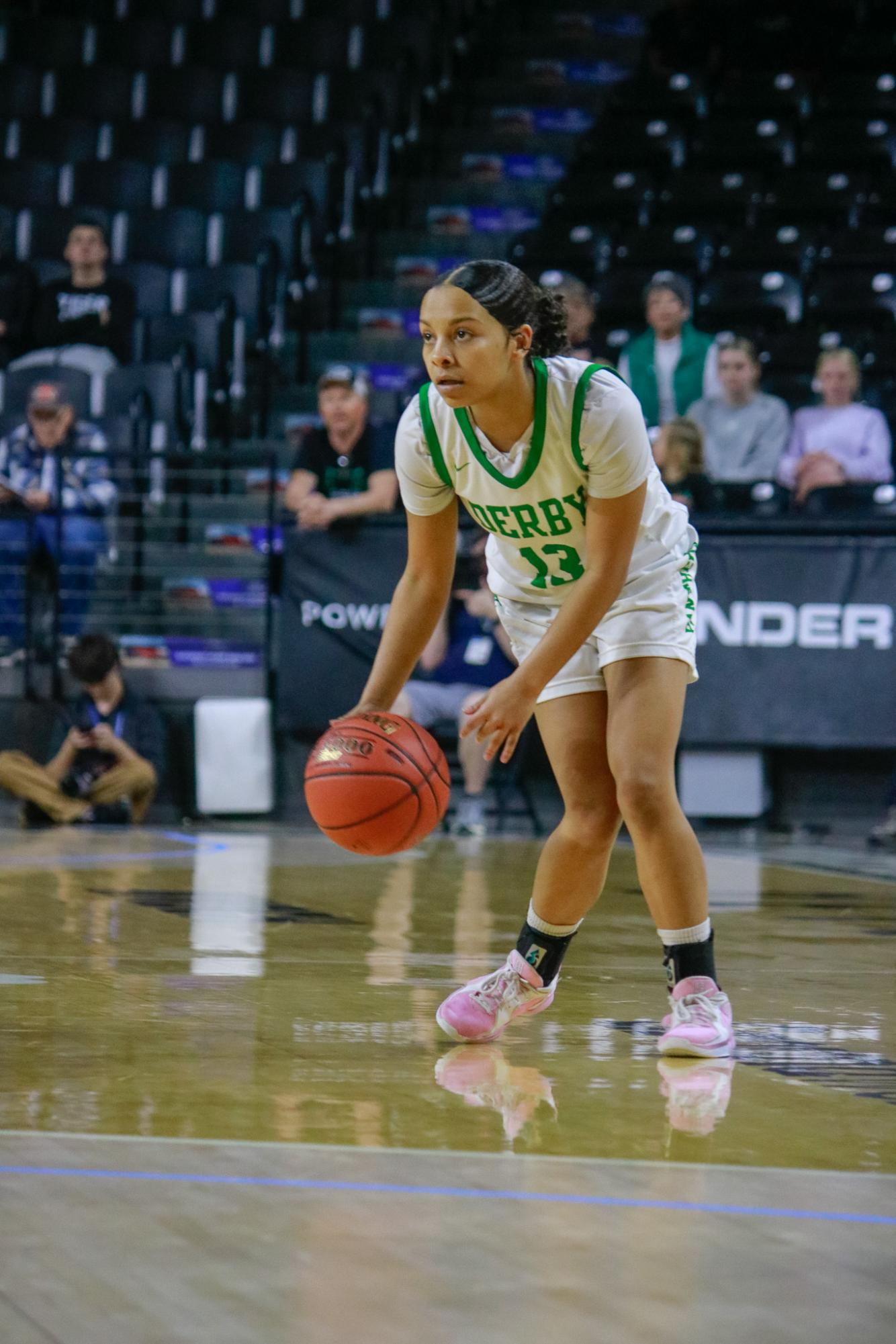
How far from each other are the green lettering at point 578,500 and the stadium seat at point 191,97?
1138 cm

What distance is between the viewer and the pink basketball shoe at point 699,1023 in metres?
3.52

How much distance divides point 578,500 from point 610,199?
9931 mm

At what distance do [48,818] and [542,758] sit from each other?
2.45m

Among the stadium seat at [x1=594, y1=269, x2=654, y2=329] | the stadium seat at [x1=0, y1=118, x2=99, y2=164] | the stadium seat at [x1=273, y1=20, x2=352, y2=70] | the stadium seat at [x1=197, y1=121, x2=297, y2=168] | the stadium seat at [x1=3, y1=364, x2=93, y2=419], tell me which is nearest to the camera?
the stadium seat at [x1=3, y1=364, x2=93, y2=419]

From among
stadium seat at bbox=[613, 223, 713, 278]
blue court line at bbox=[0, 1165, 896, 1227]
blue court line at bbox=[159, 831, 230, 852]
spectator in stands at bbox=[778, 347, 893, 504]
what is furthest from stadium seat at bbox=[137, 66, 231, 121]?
blue court line at bbox=[0, 1165, 896, 1227]

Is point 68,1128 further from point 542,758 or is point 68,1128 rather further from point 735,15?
point 735,15

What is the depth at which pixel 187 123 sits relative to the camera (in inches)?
544

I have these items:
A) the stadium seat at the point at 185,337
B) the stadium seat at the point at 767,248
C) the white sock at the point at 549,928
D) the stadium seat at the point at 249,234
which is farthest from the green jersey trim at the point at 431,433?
the stadium seat at the point at 249,234

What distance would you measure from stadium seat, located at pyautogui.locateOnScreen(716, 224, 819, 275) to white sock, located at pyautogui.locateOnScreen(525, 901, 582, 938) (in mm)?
8657

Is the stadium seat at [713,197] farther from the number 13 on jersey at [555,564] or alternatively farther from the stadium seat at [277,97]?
the number 13 on jersey at [555,564]

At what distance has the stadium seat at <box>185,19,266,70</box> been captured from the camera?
1462cm

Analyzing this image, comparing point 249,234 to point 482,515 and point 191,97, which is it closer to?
point 191,97

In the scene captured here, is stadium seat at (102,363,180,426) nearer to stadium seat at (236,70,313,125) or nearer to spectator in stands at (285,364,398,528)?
spectator in stands at (285,364,398,528)

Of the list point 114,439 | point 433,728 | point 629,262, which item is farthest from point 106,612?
point 629,262
